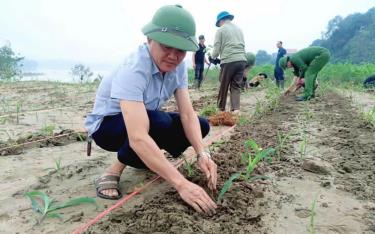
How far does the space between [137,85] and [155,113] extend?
0.35m

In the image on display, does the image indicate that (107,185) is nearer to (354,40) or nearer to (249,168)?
(249,168)

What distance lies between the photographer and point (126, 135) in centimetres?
216

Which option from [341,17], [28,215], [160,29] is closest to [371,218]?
[160,29]

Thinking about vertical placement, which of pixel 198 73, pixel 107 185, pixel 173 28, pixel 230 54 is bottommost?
pixel 107 185

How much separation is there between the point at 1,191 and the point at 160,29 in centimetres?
147

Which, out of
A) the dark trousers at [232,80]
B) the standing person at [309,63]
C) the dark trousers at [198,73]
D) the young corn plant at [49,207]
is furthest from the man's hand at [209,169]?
the dark trousers at [198,73]

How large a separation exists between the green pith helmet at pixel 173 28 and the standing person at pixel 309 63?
5.32m

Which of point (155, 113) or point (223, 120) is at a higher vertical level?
point (155, 113)

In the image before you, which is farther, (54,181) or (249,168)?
(54,181)

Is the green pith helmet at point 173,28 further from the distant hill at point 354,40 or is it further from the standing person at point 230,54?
the distant hill at point 354,40

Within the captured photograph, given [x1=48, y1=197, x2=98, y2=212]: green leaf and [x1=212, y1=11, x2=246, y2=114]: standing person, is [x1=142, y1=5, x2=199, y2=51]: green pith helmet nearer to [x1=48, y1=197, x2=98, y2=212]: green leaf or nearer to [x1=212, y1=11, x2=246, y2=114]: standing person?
[x1=48, y1=197, x2=98, y2=212]: green leaf

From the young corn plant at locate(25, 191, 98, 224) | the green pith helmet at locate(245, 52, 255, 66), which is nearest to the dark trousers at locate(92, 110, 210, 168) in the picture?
the young corn plant at locate(25, 191, 98, 224)

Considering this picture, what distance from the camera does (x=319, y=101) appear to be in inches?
258

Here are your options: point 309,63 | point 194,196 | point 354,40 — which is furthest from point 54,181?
point 354,40
